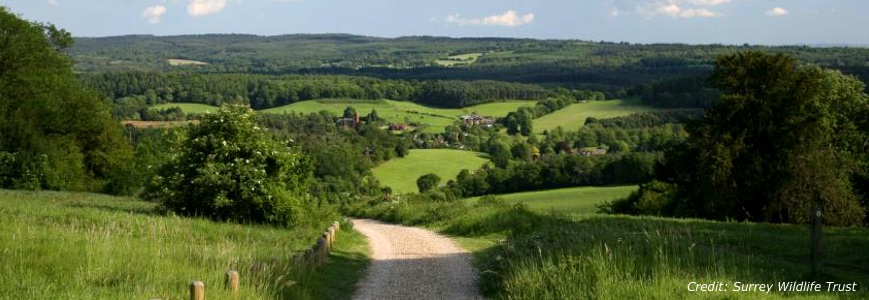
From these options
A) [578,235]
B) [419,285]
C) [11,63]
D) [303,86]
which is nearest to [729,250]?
[578,235]

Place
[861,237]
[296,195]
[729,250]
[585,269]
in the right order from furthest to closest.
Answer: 1. [296,195]
2. [861,237]
3. [729,250]
4. [585,269]

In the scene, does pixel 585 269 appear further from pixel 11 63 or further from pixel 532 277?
pixel 11 63

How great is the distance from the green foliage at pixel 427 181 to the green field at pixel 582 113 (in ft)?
131

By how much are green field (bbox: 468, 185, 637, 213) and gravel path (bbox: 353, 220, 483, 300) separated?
A: 35.1 metres

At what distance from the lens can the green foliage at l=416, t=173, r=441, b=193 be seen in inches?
3457

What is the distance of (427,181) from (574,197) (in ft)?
83.7

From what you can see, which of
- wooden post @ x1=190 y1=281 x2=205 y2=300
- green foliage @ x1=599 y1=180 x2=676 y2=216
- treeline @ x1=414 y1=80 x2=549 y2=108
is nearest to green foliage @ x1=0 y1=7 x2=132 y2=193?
green foliage @ x1=599 y1=180 x2=676 y2=216

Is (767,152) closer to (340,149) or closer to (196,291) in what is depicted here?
(196,291)

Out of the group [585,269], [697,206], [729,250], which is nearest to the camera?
[585,269]

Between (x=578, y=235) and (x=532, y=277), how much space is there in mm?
3428

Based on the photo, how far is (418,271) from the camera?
1748cm

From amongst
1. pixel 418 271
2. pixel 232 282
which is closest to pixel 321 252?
pixel 418 271

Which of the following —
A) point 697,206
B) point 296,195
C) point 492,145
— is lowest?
point 492,145

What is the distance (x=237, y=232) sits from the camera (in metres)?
19.8
